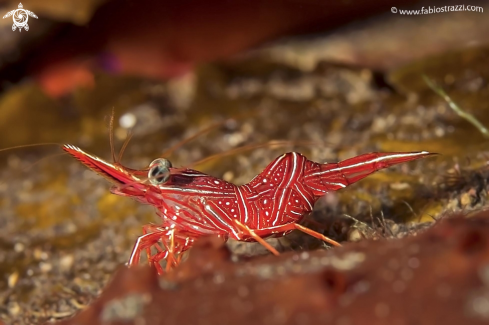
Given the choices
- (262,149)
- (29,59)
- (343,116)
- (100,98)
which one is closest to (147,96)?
(100,98)

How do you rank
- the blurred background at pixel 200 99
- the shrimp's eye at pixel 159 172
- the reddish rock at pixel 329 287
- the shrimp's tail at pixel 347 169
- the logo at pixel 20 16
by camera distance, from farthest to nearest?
the logo at pixel 20 16
the blurred background at pixel 200 99
the shrimp's tail at pixel 347 169
the shrimp's eye at pixel 159 172
the reddish rock at pixel 329 287

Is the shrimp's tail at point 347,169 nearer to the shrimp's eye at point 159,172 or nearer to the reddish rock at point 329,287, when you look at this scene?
the shrimp's eye at point 159,172

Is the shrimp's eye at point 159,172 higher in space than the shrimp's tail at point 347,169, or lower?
higher

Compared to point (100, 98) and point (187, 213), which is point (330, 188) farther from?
point (100, 98)

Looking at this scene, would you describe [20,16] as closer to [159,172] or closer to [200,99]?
[200,99]

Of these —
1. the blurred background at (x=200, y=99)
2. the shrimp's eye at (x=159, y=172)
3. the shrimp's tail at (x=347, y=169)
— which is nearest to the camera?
the shrimp's eye at (x=159, y=172)

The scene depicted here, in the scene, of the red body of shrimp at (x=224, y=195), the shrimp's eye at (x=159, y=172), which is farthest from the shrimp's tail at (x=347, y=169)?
the shrimp's eye at (x=159, y=172)

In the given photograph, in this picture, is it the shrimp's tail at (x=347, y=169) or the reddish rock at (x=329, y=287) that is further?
the shrimp's tail at (x=347, y=169)
